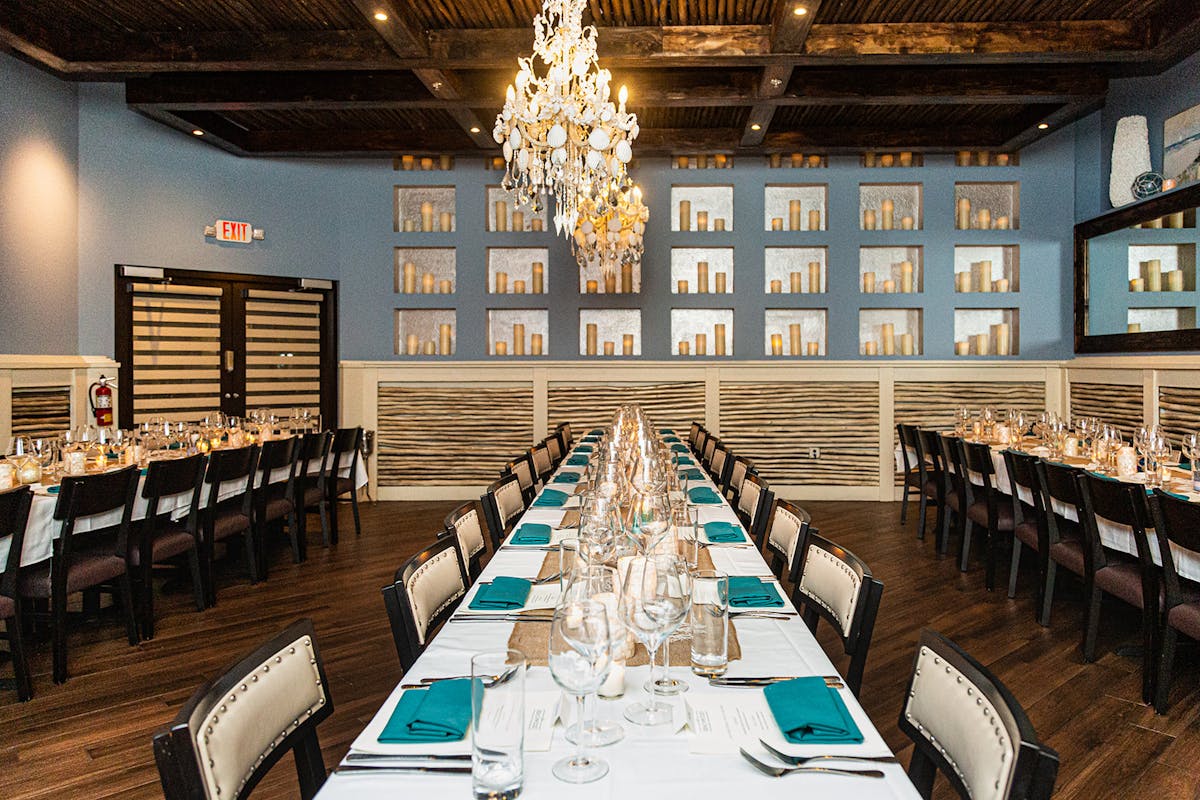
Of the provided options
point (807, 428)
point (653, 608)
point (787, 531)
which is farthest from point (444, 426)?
point (653, 608)

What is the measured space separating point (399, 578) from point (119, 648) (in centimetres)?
296

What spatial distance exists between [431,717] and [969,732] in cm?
94

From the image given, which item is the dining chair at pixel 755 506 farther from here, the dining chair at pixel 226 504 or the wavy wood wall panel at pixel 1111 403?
the wavy wood wall panel at pixel 1111 403

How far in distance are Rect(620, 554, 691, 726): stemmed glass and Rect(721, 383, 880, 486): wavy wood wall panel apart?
7.32 metres

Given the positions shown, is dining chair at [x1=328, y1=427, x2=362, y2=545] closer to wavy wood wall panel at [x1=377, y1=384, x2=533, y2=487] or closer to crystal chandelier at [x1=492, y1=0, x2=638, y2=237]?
wavy wood wall panel at [x1=377, y1=384, x2=533, y2=487]

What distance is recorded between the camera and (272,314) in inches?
326

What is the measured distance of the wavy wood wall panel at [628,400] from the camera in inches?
341

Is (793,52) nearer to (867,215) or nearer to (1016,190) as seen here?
(867,215)

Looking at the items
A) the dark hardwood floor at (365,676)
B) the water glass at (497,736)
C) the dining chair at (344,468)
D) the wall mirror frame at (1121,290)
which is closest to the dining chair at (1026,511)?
the dark hardwood floor at (365,676)

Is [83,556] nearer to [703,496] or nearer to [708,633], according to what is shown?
[703,496]

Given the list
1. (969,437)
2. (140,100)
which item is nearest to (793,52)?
(969,437)

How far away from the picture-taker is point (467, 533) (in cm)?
267

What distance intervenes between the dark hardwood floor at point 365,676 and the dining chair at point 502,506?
3.12ft

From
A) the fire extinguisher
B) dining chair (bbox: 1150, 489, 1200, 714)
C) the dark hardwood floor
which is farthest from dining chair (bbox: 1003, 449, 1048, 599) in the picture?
the fire extinguisher
